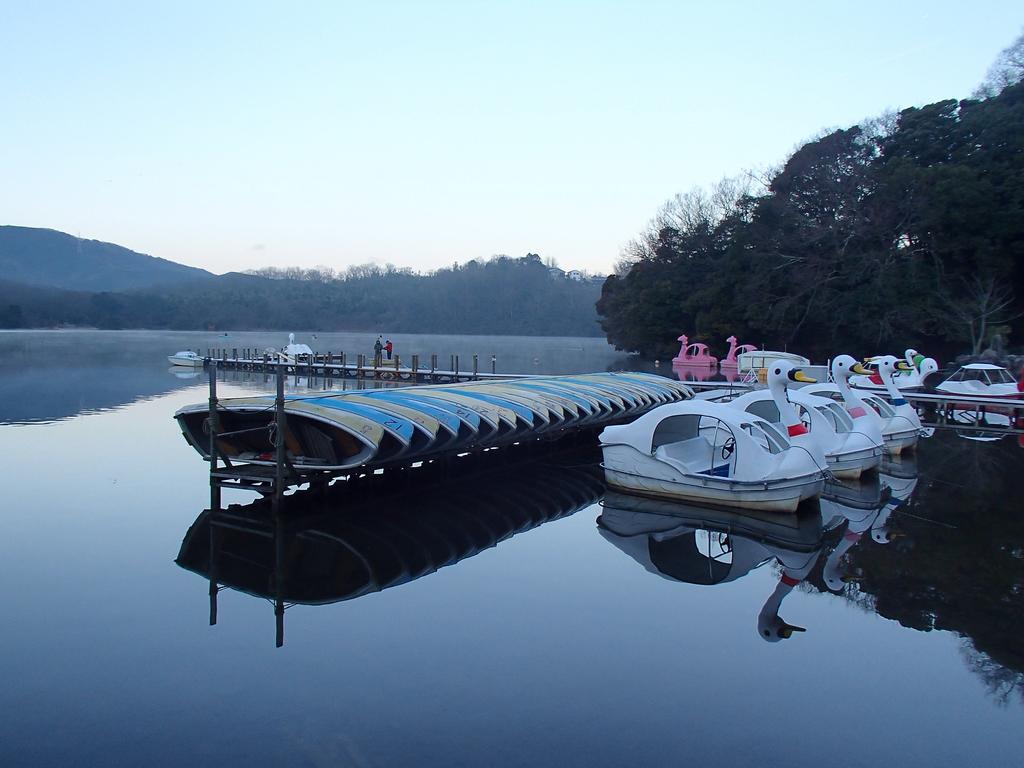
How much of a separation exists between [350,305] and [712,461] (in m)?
134

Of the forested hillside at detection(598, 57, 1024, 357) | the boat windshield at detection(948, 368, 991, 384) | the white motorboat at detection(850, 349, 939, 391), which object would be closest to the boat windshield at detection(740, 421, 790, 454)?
the white motorboat at detection(850, 349, 939, 391)

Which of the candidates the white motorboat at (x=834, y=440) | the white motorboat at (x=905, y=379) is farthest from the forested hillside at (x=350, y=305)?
the white motorboat at (x=834, y=440)

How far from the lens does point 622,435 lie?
13.2 m

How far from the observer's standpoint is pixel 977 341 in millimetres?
34469

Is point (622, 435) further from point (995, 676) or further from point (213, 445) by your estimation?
point (995, 676)

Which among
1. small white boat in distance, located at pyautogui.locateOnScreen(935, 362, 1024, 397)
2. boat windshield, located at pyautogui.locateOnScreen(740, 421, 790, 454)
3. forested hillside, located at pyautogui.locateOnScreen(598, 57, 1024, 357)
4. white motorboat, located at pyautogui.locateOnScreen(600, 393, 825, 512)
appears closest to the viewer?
white motorboat, located at pyautogui.locateOnScreen(600, 393, 825, 512)

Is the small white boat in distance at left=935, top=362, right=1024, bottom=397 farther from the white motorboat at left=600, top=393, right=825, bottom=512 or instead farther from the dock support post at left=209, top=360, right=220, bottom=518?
the dock support post at left=209, top=360, right=220, bottom=518

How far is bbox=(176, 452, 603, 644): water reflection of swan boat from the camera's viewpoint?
9070 mm

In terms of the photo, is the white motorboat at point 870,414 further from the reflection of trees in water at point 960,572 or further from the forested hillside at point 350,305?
the forested hillside at point 350,305

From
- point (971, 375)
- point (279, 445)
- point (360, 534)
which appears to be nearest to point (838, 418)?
point (360, 534)

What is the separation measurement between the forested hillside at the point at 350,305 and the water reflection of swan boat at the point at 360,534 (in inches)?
4849

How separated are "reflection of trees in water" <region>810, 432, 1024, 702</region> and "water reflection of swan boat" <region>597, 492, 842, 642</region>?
0.63 m

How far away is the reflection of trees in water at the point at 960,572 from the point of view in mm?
7414

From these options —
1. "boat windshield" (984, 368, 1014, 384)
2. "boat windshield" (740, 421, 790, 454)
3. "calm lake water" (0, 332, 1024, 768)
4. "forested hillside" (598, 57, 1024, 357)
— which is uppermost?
"forested hillside" (598, 57, 1024, 357)
